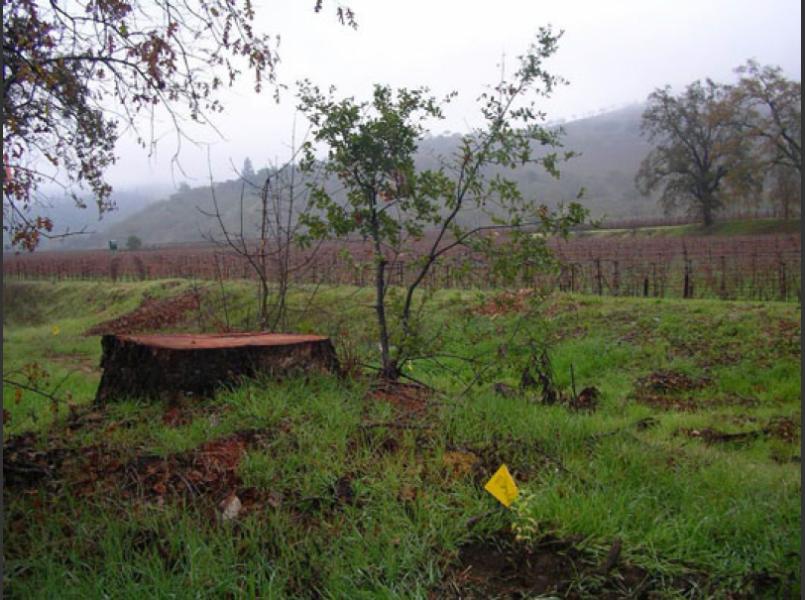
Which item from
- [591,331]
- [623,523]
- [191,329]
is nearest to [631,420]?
[623,523]

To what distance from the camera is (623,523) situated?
96.2 inches

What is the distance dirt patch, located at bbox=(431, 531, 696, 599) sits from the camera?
6.77ft

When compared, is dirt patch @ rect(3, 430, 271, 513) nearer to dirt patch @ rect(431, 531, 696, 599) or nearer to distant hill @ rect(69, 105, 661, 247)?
dirt patch @ rect(431, 531, 696, 599)

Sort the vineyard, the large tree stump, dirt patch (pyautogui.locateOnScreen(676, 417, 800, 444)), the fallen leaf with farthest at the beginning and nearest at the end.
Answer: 1. the vineyard
2. dirt patch (pyautogui.locateOnScreen(676, 417, 800, 444))
3. the large tree stump
4. the fallen leaf

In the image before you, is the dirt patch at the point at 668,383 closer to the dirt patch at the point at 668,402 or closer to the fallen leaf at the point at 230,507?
the dirt patch at the point at 668,402

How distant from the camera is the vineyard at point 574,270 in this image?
519 cm

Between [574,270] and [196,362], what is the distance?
3116 mm

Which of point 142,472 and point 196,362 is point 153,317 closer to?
point 196,362

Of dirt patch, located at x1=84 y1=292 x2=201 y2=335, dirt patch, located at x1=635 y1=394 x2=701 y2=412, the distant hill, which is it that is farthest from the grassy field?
the distant hill

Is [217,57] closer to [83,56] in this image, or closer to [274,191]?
[83,56]

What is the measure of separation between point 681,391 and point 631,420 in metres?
2.26

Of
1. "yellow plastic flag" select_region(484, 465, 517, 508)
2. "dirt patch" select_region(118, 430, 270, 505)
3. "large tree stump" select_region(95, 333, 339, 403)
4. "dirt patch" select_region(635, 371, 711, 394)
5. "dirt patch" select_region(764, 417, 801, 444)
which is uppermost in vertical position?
"large tree stump" select_region(95, 333, 339, 403)

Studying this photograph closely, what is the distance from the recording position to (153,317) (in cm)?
1612

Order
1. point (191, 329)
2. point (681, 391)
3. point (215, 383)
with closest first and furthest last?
point (215, 383) < point (681, 391) < point (191, 329)
